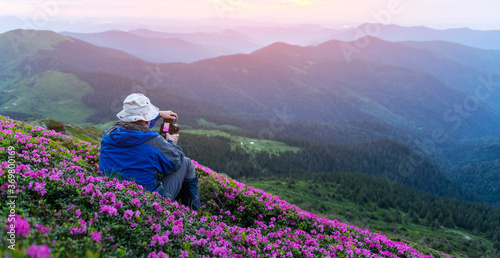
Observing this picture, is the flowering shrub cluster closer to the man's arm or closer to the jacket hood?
the man's arm

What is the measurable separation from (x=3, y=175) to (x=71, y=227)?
2.76m

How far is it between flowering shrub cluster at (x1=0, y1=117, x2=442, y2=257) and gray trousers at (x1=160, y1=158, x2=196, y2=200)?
108cm

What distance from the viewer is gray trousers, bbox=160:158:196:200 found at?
351 inches

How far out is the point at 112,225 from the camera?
18.0ft

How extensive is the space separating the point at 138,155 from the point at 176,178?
1.57 meters

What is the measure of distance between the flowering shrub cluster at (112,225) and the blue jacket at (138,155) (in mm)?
564

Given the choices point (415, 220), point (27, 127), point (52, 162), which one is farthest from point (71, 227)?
point (415, 220)

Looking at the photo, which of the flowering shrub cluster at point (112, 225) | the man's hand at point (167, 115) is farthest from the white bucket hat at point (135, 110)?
the flowering shrub cluster at point (112, 225)

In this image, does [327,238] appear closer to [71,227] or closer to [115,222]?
[115,222]

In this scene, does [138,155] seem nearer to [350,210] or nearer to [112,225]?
[112,225]

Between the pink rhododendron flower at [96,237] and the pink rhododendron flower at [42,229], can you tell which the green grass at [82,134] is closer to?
the pink rhododendron flower at [96,237]

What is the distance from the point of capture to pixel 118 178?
8.45 m

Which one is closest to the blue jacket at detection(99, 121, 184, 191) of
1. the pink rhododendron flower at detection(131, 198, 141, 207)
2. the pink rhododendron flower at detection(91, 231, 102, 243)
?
the pink rhododendron flower at detection(131, 198, 141, 207)

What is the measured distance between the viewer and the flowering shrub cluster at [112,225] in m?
4.41
